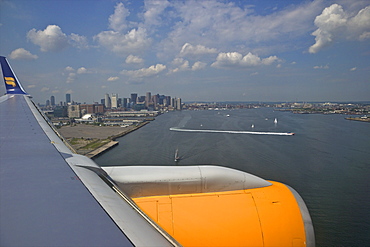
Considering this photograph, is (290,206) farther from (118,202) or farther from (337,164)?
(337,164)

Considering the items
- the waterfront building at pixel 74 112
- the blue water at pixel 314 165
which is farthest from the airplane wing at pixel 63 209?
the waterfront building at pixel 74 112

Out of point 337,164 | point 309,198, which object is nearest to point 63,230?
point 309,198

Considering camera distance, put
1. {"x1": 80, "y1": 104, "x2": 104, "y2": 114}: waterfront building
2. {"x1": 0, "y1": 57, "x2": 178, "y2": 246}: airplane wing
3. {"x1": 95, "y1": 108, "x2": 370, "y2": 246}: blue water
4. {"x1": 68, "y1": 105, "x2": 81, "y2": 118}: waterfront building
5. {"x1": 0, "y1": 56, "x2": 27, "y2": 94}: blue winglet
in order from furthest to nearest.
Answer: {"x1": 80, "y1": 104, "x2": 104, "y2": 114}: waterfront building
{"x1": 68, "y1": 105, "x2": 81, "y2": 118}: waterfront building
{"x1": 95, "y1": 108, "x2": 370, "y2": 246}: blue water
{"x1": 0, "y1": 56, "x2": 27, "y2": 94}: blue winglet
{"x1": 0, "y1": 57, "x2": 178, "y2": 246}: airplane wing

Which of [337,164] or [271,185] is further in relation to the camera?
[337,164]

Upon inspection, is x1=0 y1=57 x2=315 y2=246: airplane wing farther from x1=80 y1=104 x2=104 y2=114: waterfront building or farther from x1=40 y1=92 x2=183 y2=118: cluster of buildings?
x1=80 y1=104 x2=104 y2=114: waterfront building

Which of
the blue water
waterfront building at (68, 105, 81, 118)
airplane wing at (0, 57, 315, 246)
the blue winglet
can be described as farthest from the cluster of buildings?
A: airplane wing at (0, 57, 315, 246)

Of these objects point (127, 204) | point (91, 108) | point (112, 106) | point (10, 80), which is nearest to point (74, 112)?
point (91, 108)

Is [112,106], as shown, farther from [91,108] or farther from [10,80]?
[10,80]
